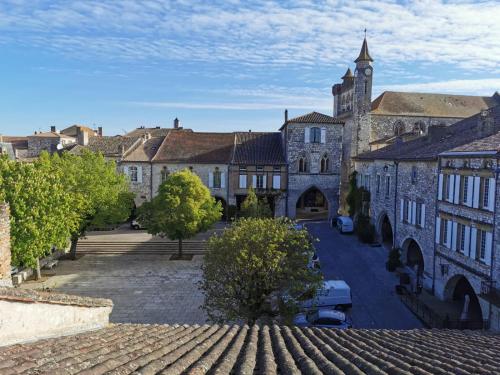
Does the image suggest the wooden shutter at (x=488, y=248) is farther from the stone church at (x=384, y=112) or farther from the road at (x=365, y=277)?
the stone church at (x=384, y=112)

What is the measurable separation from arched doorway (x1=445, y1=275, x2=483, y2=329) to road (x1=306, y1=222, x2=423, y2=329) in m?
1.92

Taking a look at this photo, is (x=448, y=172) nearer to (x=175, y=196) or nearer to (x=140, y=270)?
(x=175, y=196)

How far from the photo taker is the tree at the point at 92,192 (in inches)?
1176

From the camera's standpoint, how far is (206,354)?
674 centimetres

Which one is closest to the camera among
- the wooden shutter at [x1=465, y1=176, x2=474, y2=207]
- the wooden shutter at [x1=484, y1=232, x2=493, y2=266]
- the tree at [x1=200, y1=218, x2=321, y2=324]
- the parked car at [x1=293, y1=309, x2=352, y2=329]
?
the tree at [x1=200, y1=218, x2=321, y2=324]

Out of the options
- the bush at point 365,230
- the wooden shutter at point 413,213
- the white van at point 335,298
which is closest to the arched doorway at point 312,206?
the bush at point 365,230

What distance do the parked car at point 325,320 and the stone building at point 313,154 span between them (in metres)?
24.0

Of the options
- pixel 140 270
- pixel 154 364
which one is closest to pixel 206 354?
pixel 154 364

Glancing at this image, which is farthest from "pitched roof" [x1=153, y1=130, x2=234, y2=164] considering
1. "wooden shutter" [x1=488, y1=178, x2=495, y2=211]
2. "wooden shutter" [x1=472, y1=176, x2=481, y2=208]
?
"wooden shutter" [x1=488, y1=178, x2=495, y2=211]

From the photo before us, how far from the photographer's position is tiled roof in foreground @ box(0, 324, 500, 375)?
5.29 metres

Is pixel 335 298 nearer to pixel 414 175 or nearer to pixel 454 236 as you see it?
pixel 454 236

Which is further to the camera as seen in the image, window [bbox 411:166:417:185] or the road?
window [bbox 411:166:417:185]

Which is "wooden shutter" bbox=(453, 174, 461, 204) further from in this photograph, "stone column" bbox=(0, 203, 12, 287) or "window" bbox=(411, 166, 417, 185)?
"stone column" bbox=(0, 203, 12, 287)

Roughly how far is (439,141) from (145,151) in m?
→ 29.2
